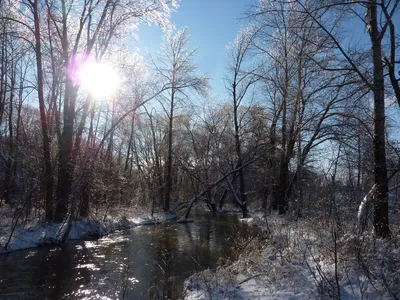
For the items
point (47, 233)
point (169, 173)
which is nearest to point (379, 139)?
point (47, 233)

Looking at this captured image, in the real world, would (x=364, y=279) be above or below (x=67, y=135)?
below

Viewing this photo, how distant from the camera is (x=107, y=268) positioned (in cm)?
828

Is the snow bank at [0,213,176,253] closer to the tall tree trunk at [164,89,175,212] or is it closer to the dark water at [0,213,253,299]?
the dark water at [0,213,253,299]

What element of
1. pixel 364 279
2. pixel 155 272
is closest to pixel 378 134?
pixel 364 279

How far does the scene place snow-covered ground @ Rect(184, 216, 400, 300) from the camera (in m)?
4.37

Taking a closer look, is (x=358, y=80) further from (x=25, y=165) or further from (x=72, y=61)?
(x=25, y=165)

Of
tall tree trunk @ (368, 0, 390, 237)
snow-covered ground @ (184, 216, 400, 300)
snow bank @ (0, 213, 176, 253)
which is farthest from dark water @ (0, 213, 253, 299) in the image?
tall tree trunk @ (368, 0, 390, 237)

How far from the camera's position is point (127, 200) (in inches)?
842

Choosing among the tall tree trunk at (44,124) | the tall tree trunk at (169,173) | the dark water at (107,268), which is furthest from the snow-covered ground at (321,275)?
the tall tree trunk at (169,173)

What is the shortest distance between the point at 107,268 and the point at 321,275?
5958mm

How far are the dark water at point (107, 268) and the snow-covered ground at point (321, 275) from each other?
3.51ft

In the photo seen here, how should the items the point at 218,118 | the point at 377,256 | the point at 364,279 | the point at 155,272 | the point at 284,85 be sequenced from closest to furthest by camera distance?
the point at 364,279 → the point at 377,256 → the point at 155,272 → the point at 284,85 → the point at 218,118

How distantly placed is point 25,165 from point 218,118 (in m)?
20.3

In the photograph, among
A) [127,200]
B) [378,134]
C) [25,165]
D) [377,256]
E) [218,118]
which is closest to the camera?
[377,256]
